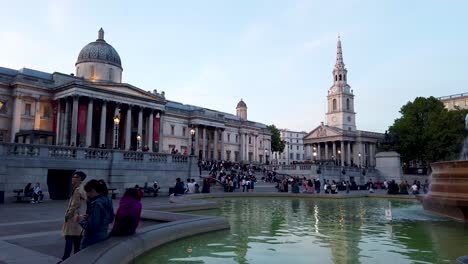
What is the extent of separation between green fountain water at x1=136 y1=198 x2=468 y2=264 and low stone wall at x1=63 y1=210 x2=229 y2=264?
21 cm

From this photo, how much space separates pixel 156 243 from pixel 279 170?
47.8 meters

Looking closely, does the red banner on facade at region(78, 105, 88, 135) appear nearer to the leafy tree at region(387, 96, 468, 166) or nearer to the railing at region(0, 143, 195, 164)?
the railing at region(0, 143, 195, 164)

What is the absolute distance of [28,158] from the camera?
859 inches

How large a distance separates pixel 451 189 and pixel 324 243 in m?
7.06

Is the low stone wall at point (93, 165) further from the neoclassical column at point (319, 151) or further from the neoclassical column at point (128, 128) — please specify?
the neoclassical column at point (319, 151)

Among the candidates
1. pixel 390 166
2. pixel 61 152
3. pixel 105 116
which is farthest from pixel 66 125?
pixel 390 166

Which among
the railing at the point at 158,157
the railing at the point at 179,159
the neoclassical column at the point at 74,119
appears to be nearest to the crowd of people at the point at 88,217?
the railing at the point at 158,157

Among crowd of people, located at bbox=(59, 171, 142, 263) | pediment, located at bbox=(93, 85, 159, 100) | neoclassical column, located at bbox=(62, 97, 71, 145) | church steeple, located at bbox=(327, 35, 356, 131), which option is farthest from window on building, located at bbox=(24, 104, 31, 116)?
church steeple, located at bbox=(327, 35, 356, 131)

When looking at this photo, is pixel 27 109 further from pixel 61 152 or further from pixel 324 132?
pixel 324 132

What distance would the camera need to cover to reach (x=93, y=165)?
82.2ft

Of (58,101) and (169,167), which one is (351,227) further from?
(58,101)

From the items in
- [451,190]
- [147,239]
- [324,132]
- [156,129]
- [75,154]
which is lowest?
[147,239]

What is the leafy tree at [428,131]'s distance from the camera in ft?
208

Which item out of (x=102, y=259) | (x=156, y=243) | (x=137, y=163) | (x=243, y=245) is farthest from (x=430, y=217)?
(x=137, y=163)
